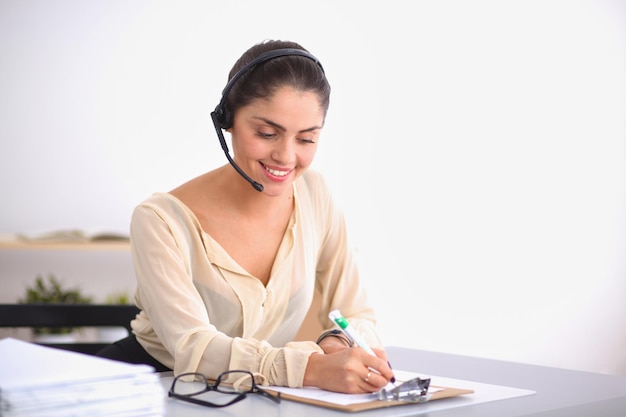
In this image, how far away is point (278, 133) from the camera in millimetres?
1675

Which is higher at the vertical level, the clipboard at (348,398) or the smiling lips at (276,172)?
the smiling lips at (276,172)

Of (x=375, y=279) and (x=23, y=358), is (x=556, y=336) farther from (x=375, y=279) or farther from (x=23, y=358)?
→ (x=23, y=358)

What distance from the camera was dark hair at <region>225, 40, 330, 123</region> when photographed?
1.66m

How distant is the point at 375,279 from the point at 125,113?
5.36 feet

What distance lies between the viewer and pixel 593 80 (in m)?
4.62

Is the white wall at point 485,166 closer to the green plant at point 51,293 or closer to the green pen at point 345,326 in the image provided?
the green plant at point 51,293

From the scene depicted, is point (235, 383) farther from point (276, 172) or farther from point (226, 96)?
point (226, 96)

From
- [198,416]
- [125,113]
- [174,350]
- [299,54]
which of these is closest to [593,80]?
[125,113]

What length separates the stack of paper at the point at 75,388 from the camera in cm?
89

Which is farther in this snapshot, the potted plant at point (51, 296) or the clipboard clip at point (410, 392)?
the potted plant at point (51, 296)

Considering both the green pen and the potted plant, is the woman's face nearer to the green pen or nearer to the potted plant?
the green pen

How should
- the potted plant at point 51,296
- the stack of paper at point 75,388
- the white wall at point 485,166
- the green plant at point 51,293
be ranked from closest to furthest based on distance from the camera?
the stack of paper at point 75,388, the potted plant at point 51,296, the green plant at point 51,293, the white wall at point 485,166

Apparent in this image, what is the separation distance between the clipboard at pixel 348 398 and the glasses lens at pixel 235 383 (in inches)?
1.5

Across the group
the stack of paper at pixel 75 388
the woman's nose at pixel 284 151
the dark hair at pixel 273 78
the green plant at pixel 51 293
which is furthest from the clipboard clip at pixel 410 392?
the green plant at pixel 51 293
